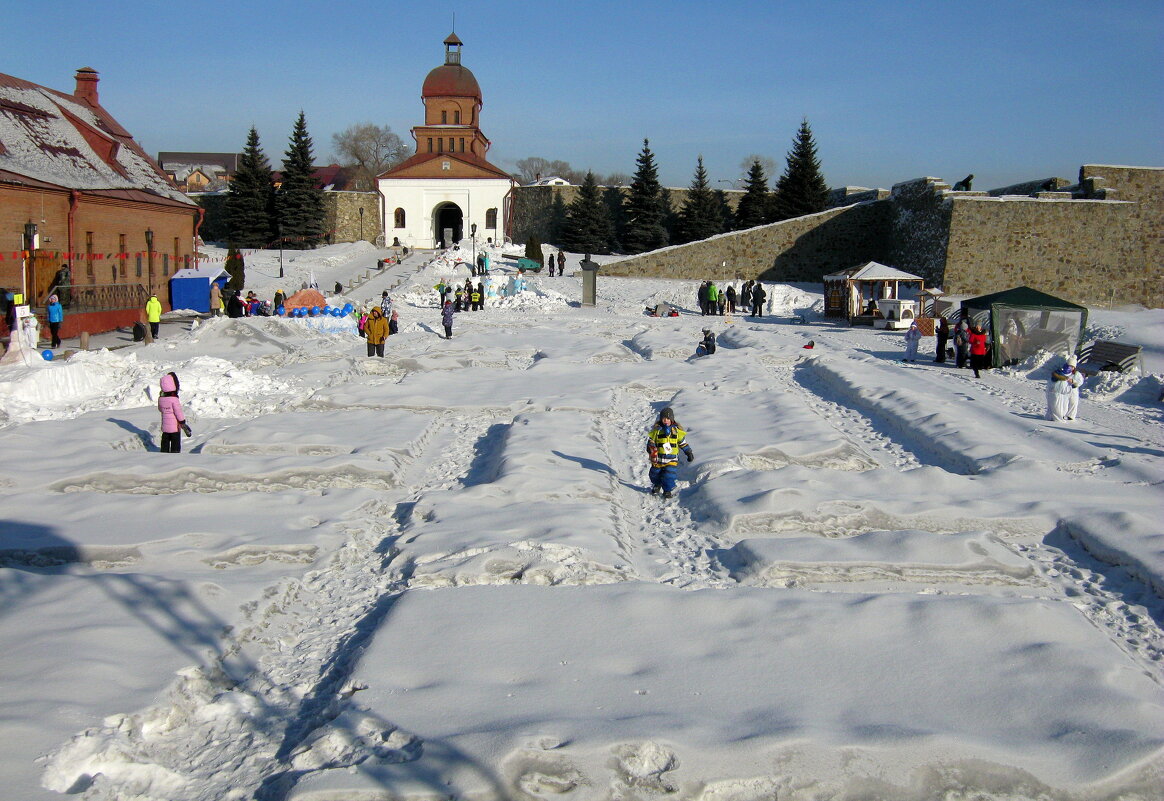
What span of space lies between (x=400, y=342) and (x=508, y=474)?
12.3 m

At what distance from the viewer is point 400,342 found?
2162 centimetres

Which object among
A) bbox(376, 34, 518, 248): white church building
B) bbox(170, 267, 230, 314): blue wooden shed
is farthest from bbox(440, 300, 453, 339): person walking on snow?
bbox(376, 34, 518, 248): white church building

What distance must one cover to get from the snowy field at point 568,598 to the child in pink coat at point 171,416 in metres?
0.52

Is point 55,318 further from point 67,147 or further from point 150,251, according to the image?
point 67,147

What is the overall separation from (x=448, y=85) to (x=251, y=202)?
13582 millimetres

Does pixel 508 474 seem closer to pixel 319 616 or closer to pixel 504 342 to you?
pixel 319 616

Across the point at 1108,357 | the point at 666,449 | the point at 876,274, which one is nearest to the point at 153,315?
the point at 666,449

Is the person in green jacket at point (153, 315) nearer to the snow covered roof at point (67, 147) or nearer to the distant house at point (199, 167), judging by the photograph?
the snow covered roof at point (67, 147)

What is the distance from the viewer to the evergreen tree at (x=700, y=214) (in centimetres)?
4766

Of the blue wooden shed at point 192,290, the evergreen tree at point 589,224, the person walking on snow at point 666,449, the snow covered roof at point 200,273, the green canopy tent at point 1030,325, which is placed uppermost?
the evergreen tree at point 589,224

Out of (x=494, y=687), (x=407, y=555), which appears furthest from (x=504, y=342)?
(x=494, y=687)

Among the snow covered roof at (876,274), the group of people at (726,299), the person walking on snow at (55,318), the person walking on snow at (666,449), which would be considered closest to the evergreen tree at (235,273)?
the person walking on snow at (55,318)

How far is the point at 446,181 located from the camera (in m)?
51.0

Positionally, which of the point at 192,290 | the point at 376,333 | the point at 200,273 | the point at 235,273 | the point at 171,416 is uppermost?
the point at 235,273
